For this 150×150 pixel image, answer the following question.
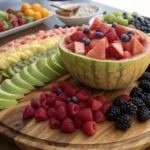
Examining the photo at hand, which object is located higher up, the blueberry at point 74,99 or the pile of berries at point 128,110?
the pile of berries at point 128,110

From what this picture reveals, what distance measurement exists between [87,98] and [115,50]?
0.80ft

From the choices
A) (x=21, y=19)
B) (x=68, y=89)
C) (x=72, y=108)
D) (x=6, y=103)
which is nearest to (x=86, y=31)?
(x=68, y=89)

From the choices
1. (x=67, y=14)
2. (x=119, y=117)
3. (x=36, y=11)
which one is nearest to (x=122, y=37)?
(x=119, y=117)

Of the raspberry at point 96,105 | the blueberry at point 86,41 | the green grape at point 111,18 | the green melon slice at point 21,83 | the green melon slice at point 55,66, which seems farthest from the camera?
the green grape at point 111,18

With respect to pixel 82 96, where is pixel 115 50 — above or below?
above

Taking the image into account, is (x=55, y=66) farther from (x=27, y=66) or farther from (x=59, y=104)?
(x=59, y=104)

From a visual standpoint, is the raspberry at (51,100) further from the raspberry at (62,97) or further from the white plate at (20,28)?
the white plate at (20,28)

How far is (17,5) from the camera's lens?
3102mm

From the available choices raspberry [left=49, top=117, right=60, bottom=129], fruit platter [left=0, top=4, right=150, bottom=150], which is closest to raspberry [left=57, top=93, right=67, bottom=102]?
fruit platter [left=0, top=4, right=150, bottom=150]

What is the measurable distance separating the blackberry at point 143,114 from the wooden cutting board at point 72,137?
0.8 inches

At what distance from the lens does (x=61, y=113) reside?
1.22 metres

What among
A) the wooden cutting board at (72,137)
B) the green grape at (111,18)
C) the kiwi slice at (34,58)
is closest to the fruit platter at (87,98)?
the wooden cutting board at (72,137)

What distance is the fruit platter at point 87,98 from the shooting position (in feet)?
3.88

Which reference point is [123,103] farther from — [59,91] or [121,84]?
[59,91]
